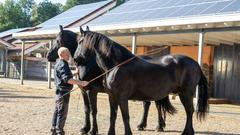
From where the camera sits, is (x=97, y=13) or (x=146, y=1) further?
(x=97, y=13)

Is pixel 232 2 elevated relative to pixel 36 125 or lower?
elevated

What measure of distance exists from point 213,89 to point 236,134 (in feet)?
32.1

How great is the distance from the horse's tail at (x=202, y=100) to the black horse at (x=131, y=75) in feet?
1.02

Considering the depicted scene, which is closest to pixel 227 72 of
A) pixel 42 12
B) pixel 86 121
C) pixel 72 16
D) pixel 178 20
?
pixel 178 20

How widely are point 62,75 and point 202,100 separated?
3.08 metres

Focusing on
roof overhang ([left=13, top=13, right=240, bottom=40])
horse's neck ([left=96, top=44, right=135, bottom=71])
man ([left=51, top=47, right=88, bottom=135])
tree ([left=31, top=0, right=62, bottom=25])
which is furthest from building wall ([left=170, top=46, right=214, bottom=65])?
tree ([left=31, top=0, right=62, bottom=25])

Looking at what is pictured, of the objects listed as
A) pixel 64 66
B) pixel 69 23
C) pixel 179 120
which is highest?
pixel 69 23

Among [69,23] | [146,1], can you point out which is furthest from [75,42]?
[69,23]

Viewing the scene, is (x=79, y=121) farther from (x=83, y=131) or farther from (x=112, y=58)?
(x=112, y=58)

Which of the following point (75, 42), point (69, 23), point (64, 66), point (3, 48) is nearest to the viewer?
point (64, 66)

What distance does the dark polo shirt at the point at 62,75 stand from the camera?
698cm

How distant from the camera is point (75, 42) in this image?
8.52 metres

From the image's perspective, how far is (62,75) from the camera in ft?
23.1

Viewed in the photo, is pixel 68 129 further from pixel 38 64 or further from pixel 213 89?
pixel 38 64
